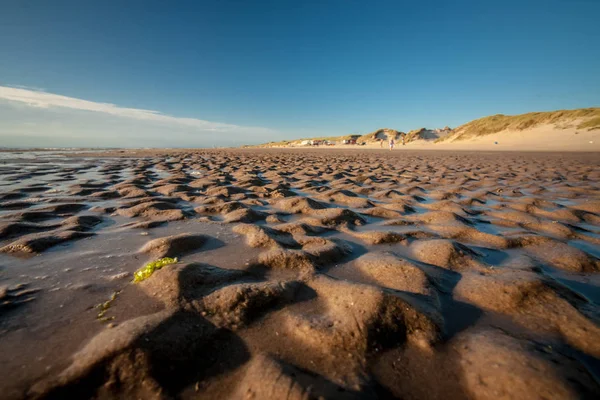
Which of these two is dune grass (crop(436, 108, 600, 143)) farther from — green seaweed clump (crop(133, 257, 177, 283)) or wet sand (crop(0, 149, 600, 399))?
green seaweed clump (crop(133, 257, 177, 283))

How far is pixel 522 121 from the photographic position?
4056 centimetres

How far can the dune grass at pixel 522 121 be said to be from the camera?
3372 cm

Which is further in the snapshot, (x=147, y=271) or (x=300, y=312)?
(x=147, y=271)

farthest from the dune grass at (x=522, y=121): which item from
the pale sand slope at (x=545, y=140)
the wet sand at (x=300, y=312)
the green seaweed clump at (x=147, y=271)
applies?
the green seaweed clump at (x=147, y=271)

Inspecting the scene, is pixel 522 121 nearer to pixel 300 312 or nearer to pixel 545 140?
pixel 545 140

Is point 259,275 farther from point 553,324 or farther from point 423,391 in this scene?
point 553,324

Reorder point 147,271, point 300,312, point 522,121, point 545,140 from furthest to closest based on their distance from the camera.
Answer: point 522,121, point 545,140, point 147,271, point 300,312

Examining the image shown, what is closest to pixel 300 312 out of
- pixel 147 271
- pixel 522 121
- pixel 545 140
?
pixel 147 271

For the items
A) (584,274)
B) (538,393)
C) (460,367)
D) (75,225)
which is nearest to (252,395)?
(460,367)

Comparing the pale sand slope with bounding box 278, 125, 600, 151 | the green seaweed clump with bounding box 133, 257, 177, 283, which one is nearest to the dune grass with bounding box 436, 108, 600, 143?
the pale sand slope with bounding box 278, 125, 600, 151

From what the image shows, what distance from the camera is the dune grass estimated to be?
111 feet

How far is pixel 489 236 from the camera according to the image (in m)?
3.82

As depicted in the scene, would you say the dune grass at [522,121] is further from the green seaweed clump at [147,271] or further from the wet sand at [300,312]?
the green seaweed clump at [147,271]

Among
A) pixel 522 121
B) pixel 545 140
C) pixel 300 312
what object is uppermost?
pixel 522 121
